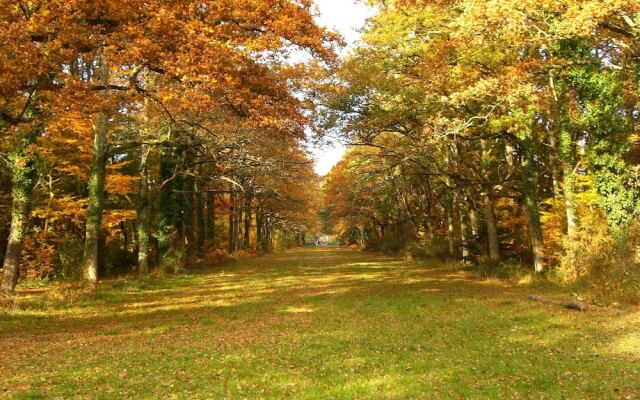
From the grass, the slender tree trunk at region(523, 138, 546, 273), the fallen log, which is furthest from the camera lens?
the slender tree trunk at region(523, 138, 546, 273)

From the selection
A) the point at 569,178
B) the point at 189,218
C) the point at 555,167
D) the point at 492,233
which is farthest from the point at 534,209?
the point at 189,218

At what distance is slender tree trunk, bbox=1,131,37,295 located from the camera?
15.2 meters

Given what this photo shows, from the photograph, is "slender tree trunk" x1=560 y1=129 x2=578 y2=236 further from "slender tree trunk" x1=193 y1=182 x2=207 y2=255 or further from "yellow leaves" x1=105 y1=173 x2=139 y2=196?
"slender tree trunk" x1=193 y1=182 x2=207 y2=255

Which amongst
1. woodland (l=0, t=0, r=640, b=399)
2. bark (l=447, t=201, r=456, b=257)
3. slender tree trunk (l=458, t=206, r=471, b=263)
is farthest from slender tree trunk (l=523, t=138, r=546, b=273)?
bark (l=447, t=201, r=456, b=257)

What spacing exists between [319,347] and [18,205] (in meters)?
11.5

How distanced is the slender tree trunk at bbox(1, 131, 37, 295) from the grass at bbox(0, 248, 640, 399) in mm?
1049

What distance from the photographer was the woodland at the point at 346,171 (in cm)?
866

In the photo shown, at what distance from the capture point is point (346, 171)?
90.9ft

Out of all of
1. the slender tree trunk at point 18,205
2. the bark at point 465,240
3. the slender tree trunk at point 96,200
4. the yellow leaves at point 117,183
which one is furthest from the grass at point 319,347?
the yellow leaves at point 117,183

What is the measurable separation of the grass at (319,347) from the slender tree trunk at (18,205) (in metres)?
1.05

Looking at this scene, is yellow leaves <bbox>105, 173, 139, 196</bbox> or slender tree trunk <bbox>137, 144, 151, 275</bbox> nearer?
slender tree trunk <bbox>137, 144, 151, 275</bbox>

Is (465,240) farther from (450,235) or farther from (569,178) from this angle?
(569,178)

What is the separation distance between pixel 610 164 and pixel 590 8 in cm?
645

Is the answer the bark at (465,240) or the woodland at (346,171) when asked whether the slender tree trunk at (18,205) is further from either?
the bark at (465,240)
